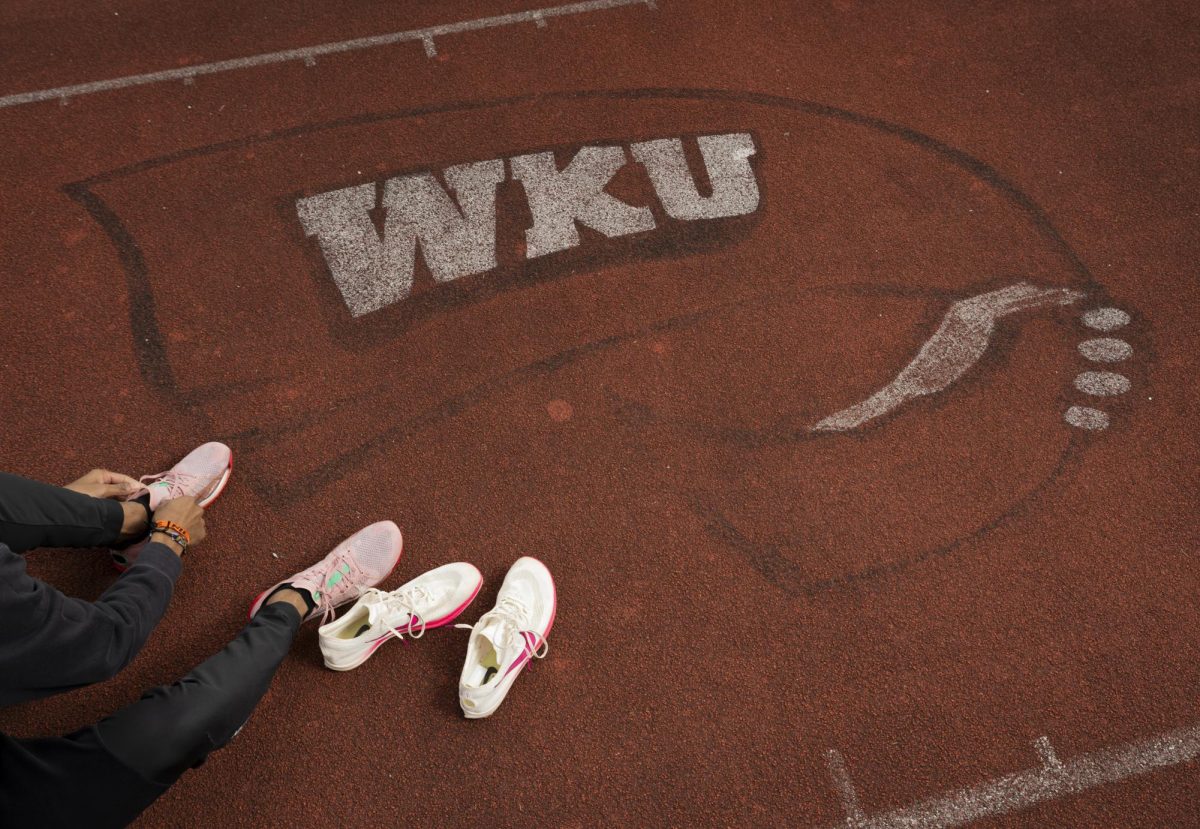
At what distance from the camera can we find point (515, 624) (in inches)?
92.1

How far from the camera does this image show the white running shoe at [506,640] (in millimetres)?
2270

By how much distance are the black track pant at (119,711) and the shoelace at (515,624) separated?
1.68 ft

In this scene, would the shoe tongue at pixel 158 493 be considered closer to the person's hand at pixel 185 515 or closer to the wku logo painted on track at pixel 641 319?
the person's hand at pixel 185 515

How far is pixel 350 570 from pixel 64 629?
0.70 m

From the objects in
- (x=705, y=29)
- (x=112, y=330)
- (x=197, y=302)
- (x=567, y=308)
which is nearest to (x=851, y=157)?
(x=705, y=29)

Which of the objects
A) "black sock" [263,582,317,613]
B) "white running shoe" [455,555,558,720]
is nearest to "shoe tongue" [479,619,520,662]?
"white running shoe" [455,555,558,720]

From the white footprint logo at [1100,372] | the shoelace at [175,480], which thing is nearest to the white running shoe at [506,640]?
the shoelace at [175,480]

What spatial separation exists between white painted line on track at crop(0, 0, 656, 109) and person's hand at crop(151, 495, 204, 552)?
6.64ft

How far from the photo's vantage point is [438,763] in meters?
2.25

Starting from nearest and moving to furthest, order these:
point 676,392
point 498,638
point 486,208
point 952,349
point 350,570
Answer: point 498,638, point 350,570, point 676,392, point 952,349, point 486,208

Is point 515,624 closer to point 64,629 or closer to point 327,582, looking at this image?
point 327,582

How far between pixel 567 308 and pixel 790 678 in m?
1.39

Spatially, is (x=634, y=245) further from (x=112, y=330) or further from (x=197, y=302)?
(x=112, y=330)

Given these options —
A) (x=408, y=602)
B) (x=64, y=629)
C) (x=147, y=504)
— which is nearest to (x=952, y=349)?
(x=408, y=602)
